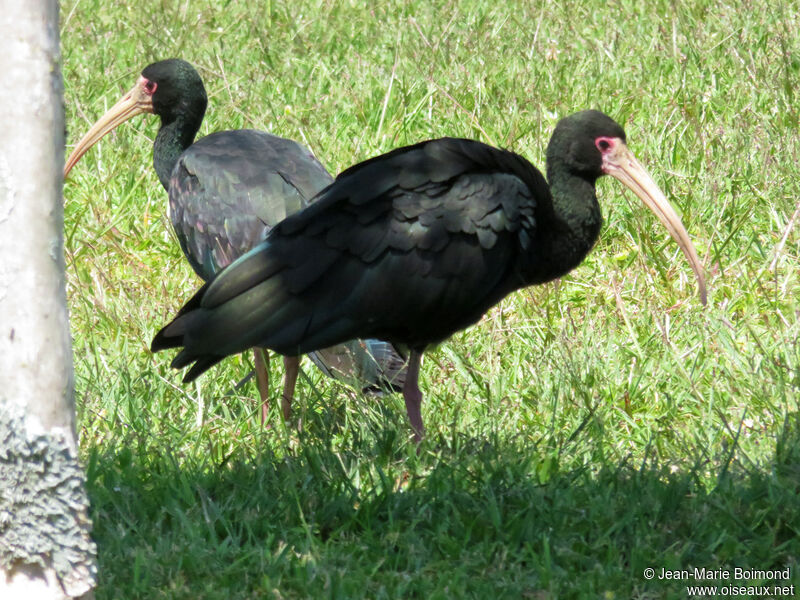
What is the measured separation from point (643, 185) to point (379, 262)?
1.23m

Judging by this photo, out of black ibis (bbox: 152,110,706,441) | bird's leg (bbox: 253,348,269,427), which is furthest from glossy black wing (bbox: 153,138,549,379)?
bird's leg (bbox: 253,348,269,427)

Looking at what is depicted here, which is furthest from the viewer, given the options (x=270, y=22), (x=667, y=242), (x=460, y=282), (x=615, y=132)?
(x=270, y=22)

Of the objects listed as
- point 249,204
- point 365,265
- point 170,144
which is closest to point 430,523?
point 365,265

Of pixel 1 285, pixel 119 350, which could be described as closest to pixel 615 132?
pixel 119 350

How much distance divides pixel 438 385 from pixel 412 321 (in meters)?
0.77

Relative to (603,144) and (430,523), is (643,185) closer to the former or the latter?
(603,144)

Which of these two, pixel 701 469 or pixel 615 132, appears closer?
pixel 701 469

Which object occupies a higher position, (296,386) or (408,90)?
(408,90)

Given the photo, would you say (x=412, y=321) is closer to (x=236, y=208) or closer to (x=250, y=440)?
(x=250, y=440)

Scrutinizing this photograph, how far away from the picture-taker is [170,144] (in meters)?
6.02

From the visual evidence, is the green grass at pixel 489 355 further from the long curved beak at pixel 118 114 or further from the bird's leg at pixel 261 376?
the long curved beak at pixel 118 114

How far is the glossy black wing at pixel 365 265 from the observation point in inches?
164

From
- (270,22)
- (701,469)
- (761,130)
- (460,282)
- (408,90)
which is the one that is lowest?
(701,469)

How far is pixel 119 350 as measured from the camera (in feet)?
17.1
